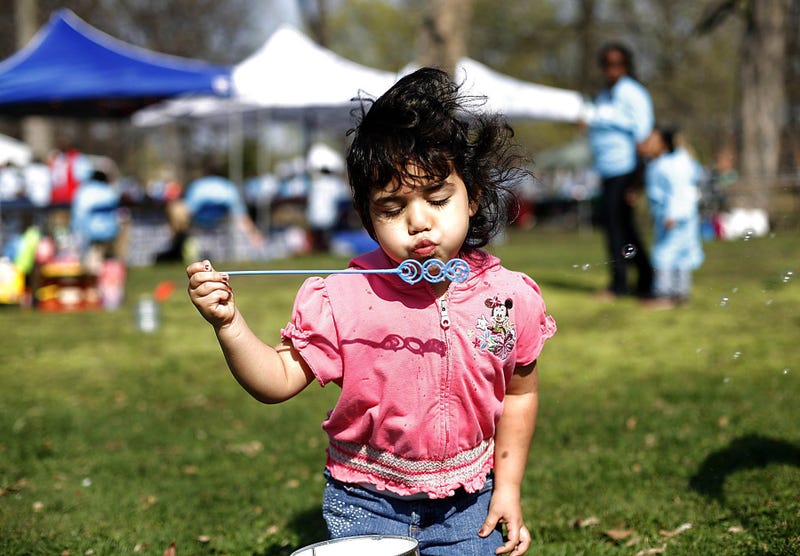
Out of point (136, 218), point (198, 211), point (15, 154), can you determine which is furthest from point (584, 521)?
point (15, 154)

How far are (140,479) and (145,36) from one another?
2591 centimetres

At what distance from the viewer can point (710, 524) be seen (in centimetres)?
338

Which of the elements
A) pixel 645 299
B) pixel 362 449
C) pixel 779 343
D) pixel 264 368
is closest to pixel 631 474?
pixel 362 449

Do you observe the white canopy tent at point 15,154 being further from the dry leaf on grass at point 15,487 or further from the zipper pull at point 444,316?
the zipper pull at point 444,316

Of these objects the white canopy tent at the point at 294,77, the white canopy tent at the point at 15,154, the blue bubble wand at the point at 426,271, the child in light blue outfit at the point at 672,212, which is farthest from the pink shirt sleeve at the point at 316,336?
the white canopy tent at the point at 15,154

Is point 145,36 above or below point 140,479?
above

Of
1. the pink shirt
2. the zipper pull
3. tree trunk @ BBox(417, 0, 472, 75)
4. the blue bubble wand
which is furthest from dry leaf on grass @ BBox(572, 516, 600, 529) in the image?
tree trunk @ BBox(417, 0, 472, 75)

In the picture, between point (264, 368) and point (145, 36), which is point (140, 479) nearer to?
point (264, 368)

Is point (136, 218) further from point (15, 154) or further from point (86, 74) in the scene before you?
point (15, 154)

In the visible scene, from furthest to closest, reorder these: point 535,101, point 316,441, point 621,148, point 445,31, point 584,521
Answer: point 535,101 → point 445,31 → point 621,148 → point 316,441 → point 584,521

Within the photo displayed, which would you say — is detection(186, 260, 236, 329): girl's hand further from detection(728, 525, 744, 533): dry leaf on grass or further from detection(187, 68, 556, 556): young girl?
detection(728, 525, 744, 533): dry leaf on grass

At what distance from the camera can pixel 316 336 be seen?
7.57 ft

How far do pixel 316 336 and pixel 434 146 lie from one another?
51 cm

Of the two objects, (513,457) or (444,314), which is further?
(513,457)
